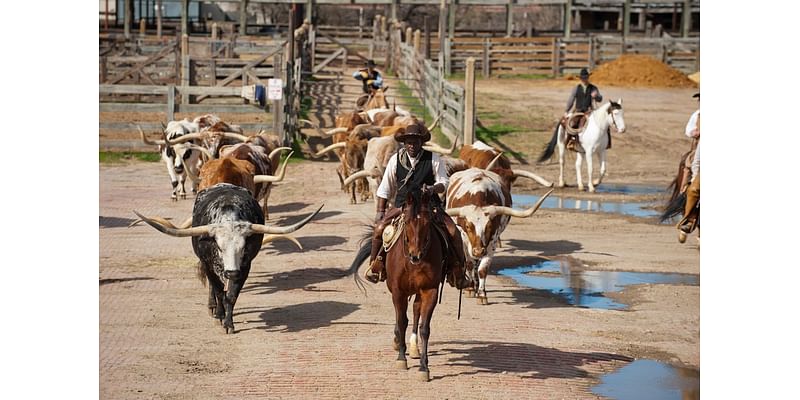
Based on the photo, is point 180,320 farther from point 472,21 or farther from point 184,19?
point 472,21

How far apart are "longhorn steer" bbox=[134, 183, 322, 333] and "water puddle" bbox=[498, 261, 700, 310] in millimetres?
3622

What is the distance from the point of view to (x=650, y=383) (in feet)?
32.0

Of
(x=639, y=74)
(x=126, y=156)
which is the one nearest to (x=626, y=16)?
(x=639, y=74)

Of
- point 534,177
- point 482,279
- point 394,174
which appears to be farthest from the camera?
point 534,177

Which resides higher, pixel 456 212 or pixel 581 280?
pixel 456 212

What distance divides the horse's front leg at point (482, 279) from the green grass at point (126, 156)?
14.6 m

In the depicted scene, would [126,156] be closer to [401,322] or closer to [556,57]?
[401,322]

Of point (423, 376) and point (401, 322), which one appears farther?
point (401, 322)

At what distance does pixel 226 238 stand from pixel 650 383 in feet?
13.7

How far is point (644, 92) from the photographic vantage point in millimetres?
38938

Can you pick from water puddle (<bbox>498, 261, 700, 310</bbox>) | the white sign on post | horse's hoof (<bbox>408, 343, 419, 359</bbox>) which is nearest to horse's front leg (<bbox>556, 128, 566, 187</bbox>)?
the white sign on post

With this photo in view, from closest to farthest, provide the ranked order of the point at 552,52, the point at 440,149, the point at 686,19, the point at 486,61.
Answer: the point at 440,149
the point at 486,61
the point at 552,52
the point at 686,19

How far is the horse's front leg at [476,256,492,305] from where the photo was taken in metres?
12.6

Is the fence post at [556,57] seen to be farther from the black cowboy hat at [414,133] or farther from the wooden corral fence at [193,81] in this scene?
the black cowboy hat at [414,133]
